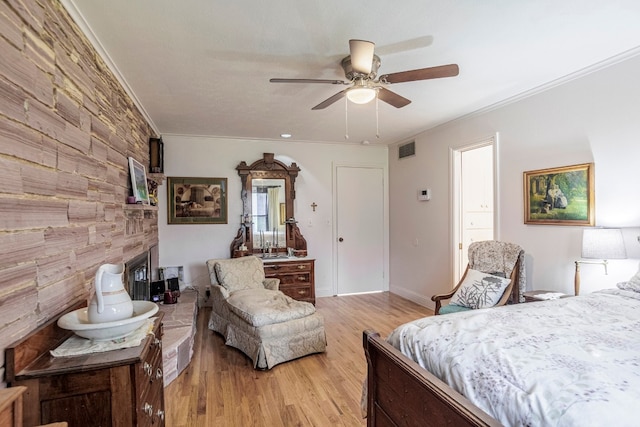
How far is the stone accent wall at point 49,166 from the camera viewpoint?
1.27 metres

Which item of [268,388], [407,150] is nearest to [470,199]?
[407,150]

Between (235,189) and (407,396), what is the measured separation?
4.23 m

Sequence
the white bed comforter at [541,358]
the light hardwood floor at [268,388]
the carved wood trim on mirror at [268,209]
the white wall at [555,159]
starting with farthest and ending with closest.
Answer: the carved wood trim on mirror at [268,209] → the white wall at [555,159] → the light hardwood floor at [268,388] → the white bed comforter at [541,358]

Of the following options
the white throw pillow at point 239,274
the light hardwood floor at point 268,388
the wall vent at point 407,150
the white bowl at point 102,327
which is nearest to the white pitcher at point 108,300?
the white bowl at point 102,327

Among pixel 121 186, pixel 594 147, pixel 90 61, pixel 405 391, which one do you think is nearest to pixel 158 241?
pixel 121 186

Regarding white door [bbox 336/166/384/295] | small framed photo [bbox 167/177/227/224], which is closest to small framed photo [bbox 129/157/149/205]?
small framed photo [bbox 167/177/227/224]

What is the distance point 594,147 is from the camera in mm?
2803

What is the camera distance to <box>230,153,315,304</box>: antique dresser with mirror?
16.5 ft

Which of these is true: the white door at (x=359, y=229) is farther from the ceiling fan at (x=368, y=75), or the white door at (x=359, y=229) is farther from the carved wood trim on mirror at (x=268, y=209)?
the ceiling fan at (x=368, y=75)

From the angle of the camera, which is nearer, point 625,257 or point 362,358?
point 625,257

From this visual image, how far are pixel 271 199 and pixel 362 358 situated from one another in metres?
2.86

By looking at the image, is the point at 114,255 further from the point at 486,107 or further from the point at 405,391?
the point at 486,107

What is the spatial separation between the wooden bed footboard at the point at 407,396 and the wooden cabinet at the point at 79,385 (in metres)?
1.11

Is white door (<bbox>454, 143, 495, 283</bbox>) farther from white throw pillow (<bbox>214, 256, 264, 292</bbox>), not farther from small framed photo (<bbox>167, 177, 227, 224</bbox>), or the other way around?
small framed photo (<bbox>167, 177, 227, 224</bbox>)
